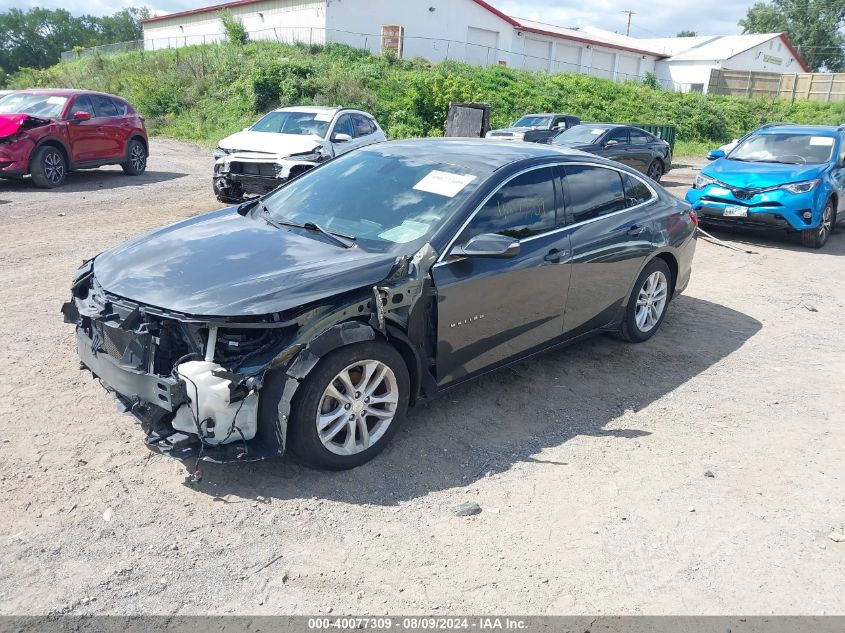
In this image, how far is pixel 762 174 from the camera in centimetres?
1027

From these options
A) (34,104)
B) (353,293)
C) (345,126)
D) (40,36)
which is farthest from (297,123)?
(40,36)

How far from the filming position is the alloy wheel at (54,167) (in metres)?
12.7

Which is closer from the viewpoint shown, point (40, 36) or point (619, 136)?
point (619, 136)

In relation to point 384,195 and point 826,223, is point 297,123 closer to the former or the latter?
point 384,195

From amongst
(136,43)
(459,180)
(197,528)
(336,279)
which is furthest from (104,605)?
(136,43)

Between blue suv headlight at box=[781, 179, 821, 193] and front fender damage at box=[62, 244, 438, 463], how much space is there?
8.56 meters

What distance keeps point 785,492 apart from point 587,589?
5.23ft

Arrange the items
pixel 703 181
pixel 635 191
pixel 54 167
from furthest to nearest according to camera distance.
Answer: pixel 54 167, pixel 703 181, pixel 635 191

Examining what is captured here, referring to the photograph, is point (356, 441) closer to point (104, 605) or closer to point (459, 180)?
point (104, 605)

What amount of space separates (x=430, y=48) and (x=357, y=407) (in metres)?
36.4

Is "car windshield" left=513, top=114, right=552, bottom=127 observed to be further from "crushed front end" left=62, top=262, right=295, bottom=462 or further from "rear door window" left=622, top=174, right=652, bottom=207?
"crushed front end" left=62, top=262, right=295, bottom=462

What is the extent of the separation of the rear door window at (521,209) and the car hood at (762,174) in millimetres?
6710

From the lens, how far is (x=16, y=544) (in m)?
3.12

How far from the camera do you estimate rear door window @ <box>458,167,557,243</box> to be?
4.34 metres
